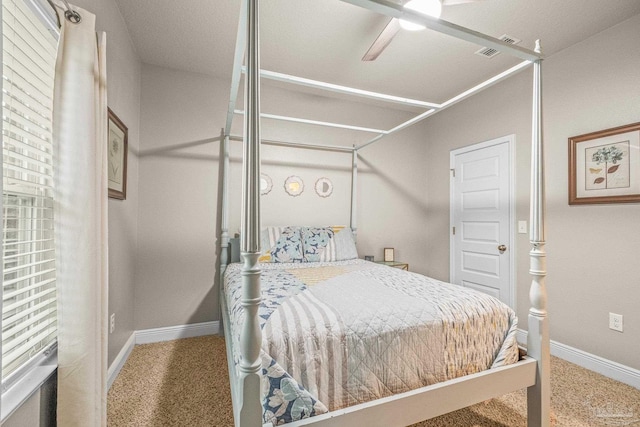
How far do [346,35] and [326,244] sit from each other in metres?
1.82

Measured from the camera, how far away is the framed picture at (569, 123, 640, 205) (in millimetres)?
2039

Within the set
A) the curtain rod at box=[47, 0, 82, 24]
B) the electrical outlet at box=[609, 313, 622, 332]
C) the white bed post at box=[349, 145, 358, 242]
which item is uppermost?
the curtain rod at box=[47, 0, 82, 24]

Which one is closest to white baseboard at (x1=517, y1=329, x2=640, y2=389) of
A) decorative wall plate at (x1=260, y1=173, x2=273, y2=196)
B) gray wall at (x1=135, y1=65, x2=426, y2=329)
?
gray wall at (x1=135, y1=65, x2=426, y2=329)

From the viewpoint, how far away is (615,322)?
6.91 ft

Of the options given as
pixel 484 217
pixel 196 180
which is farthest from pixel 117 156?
pixel 484 217

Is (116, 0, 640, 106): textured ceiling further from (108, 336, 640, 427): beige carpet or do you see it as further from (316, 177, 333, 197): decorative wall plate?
(108, 336, 640, 427): beige carpet

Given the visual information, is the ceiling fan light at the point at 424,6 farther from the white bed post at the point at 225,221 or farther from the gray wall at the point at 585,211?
the white bed post at the point at 225,221

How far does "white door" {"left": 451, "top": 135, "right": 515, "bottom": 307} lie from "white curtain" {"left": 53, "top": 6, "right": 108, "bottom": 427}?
3302mm

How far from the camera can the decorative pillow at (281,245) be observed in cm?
262

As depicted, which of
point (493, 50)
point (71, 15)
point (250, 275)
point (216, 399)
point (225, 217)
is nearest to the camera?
point (250, 275)

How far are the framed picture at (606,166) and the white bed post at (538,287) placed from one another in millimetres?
1320

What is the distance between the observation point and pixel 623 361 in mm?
2041

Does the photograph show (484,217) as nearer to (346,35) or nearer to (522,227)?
(522,227)

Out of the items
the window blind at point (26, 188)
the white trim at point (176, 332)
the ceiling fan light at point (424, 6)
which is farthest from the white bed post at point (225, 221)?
the ceiling fan light at point (424, 6)
